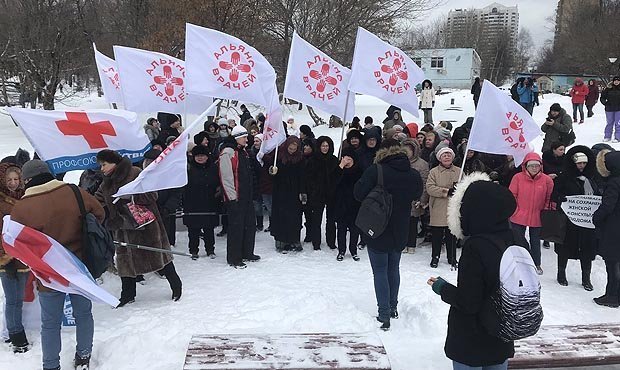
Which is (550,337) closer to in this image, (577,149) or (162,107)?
(577,149)

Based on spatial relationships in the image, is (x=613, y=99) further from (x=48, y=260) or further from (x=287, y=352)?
(x=48, y=260)

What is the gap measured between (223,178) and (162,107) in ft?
6.59

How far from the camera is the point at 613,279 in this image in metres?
5.73

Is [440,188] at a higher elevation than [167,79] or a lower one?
lower

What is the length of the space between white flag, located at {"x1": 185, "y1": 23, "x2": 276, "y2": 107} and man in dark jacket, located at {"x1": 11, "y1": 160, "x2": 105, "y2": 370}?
2956 millimetres

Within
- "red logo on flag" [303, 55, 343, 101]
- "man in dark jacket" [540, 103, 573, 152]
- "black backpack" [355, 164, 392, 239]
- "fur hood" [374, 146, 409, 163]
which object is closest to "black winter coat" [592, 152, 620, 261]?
"fur hood" [374, 146, 409, 163]

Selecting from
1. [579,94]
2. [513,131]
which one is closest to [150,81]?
[513,131]

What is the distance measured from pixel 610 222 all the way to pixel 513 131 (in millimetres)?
1514

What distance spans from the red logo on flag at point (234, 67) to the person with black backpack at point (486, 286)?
4472 mm

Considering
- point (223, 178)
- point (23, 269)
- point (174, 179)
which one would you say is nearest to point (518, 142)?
point (223, 178)

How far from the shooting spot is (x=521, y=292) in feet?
9.08

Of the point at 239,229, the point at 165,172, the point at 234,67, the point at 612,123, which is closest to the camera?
the point at 165,172

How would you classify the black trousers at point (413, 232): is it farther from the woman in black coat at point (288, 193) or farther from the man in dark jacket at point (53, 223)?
the man in dark jacket at point (53, 223)

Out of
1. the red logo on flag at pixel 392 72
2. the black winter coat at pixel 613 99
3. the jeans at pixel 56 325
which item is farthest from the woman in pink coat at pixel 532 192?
the black winter coat at pixel 613 99
